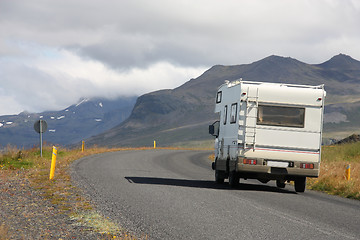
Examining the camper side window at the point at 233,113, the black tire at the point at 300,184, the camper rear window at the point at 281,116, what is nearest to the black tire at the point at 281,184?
the black tire at the point at 300,184

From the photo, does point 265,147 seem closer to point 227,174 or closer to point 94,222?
point 227,174

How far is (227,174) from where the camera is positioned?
1592 centimetres

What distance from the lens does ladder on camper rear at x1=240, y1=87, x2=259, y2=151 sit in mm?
14055

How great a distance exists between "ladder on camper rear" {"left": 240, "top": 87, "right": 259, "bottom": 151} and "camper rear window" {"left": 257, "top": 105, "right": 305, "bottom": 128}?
0.17m

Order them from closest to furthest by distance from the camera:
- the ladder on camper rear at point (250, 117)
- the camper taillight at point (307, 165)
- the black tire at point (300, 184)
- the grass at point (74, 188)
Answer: the grass at point (74, 188) < the camper taillight at point (307, 165) < the ladder on camper rear at point (250, 117) < the black tire at point (300, 184)

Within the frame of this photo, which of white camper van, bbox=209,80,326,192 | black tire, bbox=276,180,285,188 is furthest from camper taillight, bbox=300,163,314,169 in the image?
black tire, bbox=276,180,285,188

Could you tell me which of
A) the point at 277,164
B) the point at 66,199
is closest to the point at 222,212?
the point at 66,199

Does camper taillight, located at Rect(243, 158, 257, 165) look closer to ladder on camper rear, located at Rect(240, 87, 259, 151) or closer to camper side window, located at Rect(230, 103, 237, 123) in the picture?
ladder on camper rear, located at Rect(240, 87, 259, 151)

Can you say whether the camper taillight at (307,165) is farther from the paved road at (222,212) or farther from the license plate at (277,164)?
the paved road at (222,212)

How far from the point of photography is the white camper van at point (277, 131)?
1395 cm

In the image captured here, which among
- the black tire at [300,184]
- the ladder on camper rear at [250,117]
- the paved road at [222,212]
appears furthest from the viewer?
the black tire at [300,184]

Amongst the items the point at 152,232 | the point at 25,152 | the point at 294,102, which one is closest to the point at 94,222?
the point at 152,232

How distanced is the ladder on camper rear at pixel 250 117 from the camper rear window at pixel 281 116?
17 centimetres

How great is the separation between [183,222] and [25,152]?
20360 mm
